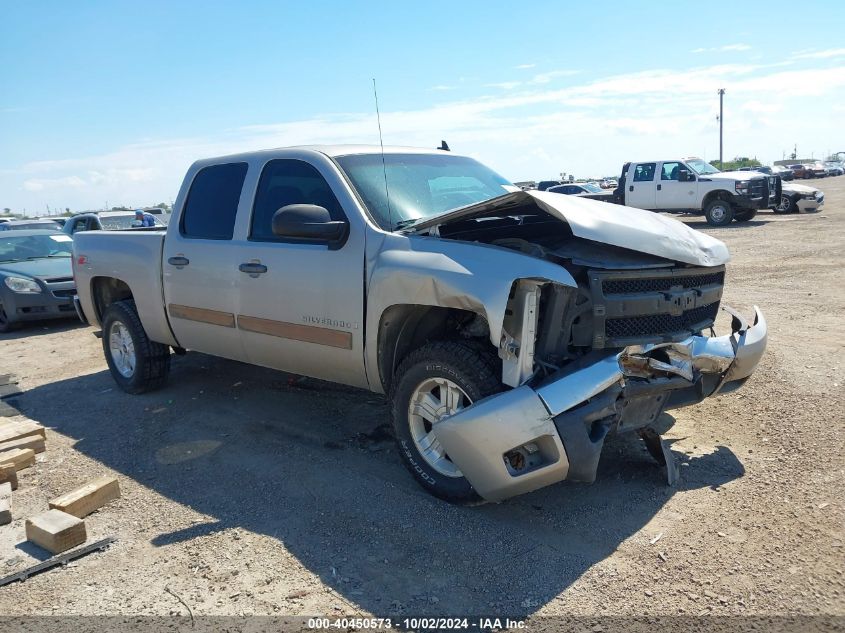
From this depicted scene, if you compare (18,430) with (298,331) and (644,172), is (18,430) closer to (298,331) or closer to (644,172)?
(298,331)

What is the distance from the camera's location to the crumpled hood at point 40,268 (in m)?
10.8

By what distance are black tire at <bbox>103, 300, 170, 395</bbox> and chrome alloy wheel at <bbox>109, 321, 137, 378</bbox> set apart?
0.02 m

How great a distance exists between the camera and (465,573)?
10.7ft

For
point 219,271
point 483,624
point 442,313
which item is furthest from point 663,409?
point 219,271

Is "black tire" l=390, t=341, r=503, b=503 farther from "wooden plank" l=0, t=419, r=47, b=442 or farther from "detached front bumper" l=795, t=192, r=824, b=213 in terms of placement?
"detached front bumper" l=795, t=192, r=824, b=213

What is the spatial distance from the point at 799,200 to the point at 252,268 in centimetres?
2147

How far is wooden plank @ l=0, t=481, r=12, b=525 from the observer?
4078 millimetres

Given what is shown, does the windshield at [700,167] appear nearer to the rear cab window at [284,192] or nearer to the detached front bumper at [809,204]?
the detached front bumper at [809,204]

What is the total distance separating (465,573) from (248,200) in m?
3.17

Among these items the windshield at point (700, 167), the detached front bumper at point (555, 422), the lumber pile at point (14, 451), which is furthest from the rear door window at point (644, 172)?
the lumber pile at point (14, 451)

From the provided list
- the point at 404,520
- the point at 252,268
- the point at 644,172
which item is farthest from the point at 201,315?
the point at 644,172

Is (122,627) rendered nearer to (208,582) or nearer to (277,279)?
(208,582)

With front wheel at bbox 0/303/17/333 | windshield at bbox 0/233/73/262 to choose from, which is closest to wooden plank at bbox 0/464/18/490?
front wheel at bbox 0/303/17/333

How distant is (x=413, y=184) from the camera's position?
4.79 m
